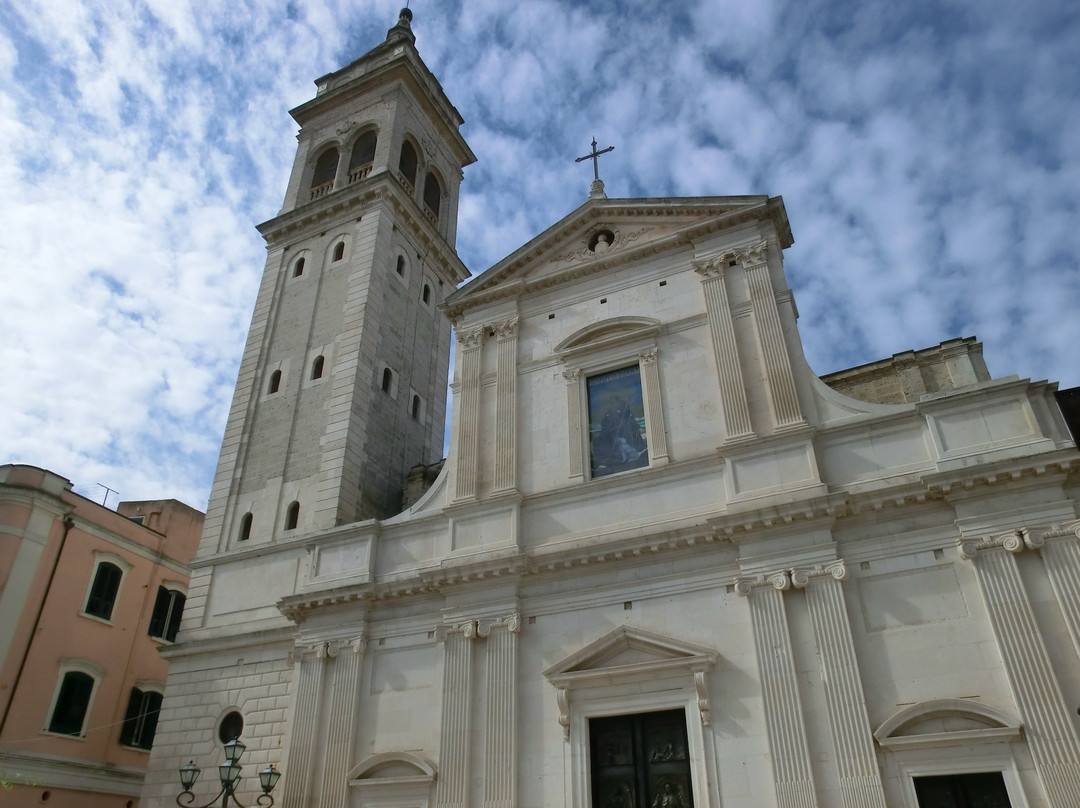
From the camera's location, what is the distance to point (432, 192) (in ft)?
99.5

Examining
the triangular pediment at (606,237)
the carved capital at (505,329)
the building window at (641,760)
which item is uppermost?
the triangular pediment at (606,237)

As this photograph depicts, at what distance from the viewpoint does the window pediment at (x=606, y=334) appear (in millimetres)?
18031

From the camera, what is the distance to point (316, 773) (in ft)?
52.7

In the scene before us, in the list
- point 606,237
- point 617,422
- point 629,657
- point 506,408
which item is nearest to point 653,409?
point 617,422

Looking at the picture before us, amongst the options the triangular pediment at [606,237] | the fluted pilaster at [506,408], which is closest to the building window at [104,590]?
the triangular pediment at [606,237]

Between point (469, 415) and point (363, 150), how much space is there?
14.2m

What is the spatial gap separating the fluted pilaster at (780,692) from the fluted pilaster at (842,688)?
0.43m

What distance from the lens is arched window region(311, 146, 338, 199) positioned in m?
28.1

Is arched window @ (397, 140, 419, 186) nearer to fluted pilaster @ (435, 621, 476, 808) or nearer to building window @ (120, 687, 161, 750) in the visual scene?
fluted pilaster @ (435, 621, 476, 808)

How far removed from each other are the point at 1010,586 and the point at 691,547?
4.97 metres

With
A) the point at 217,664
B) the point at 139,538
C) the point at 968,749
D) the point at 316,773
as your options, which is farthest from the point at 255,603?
the point at 968,749

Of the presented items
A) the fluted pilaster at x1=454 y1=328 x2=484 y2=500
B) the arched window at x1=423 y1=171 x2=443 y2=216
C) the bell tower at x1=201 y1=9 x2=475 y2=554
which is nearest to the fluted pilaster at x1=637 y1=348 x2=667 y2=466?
the fluted pilaster at x1=454 y1=328 x2=484 y2=500

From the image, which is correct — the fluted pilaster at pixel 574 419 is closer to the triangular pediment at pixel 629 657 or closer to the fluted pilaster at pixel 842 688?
the triangular pediment at pixel 629 657

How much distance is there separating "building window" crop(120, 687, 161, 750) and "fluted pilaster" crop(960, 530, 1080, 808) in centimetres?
2249
